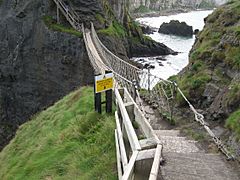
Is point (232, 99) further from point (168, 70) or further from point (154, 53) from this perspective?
point (154, 53)

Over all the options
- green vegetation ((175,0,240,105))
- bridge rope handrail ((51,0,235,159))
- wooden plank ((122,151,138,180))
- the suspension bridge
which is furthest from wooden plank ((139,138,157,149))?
green vegetation ((175,0,240,105))

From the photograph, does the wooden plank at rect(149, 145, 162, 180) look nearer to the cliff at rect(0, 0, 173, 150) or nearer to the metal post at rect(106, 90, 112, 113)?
the metal post at rect(106, 90, 112, 113)

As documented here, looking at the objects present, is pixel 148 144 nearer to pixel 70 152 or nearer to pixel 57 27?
pixel 70 152

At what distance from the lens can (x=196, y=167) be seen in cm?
721

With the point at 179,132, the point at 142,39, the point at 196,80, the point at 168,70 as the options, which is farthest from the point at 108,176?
the point at 142,39

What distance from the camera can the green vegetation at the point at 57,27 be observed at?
27797 mm

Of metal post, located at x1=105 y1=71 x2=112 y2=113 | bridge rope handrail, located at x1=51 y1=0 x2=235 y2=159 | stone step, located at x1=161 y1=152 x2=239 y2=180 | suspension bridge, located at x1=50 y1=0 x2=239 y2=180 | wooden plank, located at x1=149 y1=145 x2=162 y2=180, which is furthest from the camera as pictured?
metal post, located at x1=105 y1=71 x2=112 y2=113

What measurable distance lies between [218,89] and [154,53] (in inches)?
1736

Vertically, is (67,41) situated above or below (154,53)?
above

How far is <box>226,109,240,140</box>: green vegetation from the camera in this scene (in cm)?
908

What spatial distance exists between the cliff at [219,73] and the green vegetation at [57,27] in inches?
507

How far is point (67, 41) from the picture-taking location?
90.4ft

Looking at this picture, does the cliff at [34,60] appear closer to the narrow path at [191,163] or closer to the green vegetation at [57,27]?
the green vegetation at [57,27]

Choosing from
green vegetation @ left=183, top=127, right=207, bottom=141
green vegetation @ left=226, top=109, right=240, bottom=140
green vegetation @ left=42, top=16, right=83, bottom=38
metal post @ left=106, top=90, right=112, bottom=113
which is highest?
green vegetation @ left=42, top=16, right=83, bottom=38
